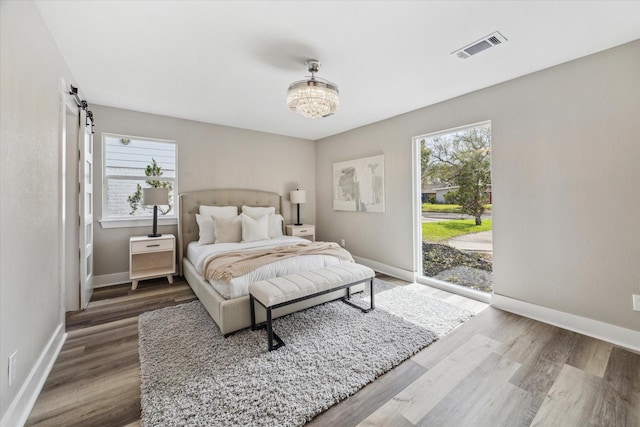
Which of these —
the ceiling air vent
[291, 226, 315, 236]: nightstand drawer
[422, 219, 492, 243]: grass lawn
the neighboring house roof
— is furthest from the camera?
[291, 226, 315, 236]: nightstand drawer

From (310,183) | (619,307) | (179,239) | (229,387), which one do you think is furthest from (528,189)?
(179,239)

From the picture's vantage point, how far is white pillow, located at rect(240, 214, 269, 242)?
152 inches

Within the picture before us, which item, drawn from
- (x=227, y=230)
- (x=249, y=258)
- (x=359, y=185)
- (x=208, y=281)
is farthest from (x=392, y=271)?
(x=208, y=281)

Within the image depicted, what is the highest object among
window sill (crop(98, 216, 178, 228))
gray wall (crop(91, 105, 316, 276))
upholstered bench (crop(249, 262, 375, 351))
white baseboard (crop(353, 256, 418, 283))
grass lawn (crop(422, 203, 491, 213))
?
gray wall (crop(91, 105, 316, 276))

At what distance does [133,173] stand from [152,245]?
47.0 inches

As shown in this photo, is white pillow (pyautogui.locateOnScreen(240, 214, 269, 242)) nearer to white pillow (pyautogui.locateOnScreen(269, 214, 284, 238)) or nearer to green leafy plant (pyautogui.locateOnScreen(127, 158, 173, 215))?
white pillow (pyautogui.locateOnScreen(269, 214, 284, 238))

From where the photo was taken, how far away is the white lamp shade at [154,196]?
11.9 ft

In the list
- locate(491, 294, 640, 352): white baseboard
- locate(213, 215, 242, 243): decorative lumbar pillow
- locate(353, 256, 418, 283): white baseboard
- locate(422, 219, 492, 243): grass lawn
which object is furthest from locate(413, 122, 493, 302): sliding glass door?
locate(213, 215, 242, 243): decorative lumbar pillow

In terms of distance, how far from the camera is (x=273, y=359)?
2.03m

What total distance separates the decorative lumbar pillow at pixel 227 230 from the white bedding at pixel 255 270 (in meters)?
0.16

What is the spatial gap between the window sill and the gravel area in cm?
394

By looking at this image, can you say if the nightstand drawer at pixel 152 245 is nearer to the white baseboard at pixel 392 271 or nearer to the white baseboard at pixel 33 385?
the white baseboard at pixel 33 385

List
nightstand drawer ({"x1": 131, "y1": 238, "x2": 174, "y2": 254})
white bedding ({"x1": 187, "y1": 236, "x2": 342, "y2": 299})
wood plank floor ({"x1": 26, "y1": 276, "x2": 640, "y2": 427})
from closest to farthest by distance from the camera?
wood plank floor ({"x1": 26, "y1": 276, "x2": 640, "y2": 427}) → white bedding ({"x1": 187, "y1": 236, "x2": 342, "y2": 299}) → nightstand drawer ({"x1": 131, "y1": 238, "x2": 174, "y2": 254})

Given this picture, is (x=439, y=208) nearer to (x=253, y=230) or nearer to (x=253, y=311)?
(x=253, y=230)
